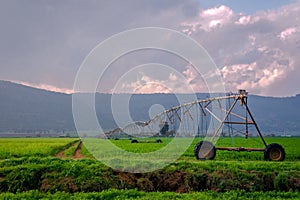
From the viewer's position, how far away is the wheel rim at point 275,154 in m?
23.2

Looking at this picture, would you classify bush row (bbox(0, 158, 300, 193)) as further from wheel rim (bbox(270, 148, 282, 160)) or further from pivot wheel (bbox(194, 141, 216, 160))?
wheel rim (bbox(270, 148, 282, 160))

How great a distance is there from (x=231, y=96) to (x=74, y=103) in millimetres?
11554

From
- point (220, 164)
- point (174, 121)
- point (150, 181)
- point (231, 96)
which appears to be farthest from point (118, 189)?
point (174, 121)

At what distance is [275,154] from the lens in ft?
76.5

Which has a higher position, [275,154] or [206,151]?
[206,151]

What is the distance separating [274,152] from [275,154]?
147 mm

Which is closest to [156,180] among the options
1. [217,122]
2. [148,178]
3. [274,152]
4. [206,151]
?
[148,178]

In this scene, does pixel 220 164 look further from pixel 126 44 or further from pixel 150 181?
pixel 126 44

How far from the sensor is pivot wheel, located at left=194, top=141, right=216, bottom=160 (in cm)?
2289

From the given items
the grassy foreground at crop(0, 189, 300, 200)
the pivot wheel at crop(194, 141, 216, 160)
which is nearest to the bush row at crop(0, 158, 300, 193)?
the grassy foreground at crop(0, 189, 300, 200)

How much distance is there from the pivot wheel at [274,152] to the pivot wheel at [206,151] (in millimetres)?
3536

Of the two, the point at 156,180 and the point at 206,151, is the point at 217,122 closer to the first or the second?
the point at 206,151

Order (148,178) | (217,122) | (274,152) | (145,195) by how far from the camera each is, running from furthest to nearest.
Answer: (217,122) → (274,152) → (148,178) → (145,195)

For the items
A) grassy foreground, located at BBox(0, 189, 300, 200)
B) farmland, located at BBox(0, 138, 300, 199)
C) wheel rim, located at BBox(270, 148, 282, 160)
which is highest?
wheel rim, located at BBox(270, 148, 282, 160)
